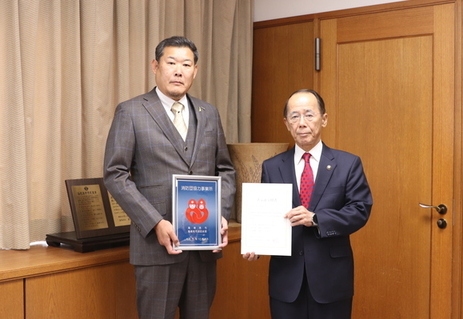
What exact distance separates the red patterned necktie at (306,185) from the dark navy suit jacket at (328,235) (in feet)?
0.08

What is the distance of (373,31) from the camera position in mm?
3211

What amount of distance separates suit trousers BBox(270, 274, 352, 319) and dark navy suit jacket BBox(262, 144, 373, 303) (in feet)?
0.10

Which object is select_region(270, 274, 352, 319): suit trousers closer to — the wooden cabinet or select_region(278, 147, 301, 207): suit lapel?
select_region(278, 147, 301, 207): suit lapel

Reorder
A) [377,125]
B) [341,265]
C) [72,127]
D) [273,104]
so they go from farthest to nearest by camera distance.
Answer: [273,104] < [377,125] < [72,127] < [341,265]

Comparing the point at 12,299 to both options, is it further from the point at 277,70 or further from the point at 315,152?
the point at 277,70

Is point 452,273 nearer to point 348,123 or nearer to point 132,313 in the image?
point 348,123

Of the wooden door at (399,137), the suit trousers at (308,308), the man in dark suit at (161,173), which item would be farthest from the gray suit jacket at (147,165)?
the wooden door at (399,137)

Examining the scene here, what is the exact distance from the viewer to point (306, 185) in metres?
2.06

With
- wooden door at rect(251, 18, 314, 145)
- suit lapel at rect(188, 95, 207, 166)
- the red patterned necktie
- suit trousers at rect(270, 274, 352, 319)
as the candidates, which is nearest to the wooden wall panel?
suit lapel at rect(188, 95, 207, 166)

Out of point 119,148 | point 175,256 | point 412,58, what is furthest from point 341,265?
point 412,58

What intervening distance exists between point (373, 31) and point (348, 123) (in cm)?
54

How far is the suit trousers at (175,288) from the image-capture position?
2.11 metres

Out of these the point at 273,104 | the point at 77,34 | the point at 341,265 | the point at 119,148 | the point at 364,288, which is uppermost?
the point at 77,34

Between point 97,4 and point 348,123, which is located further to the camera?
point 348,123
